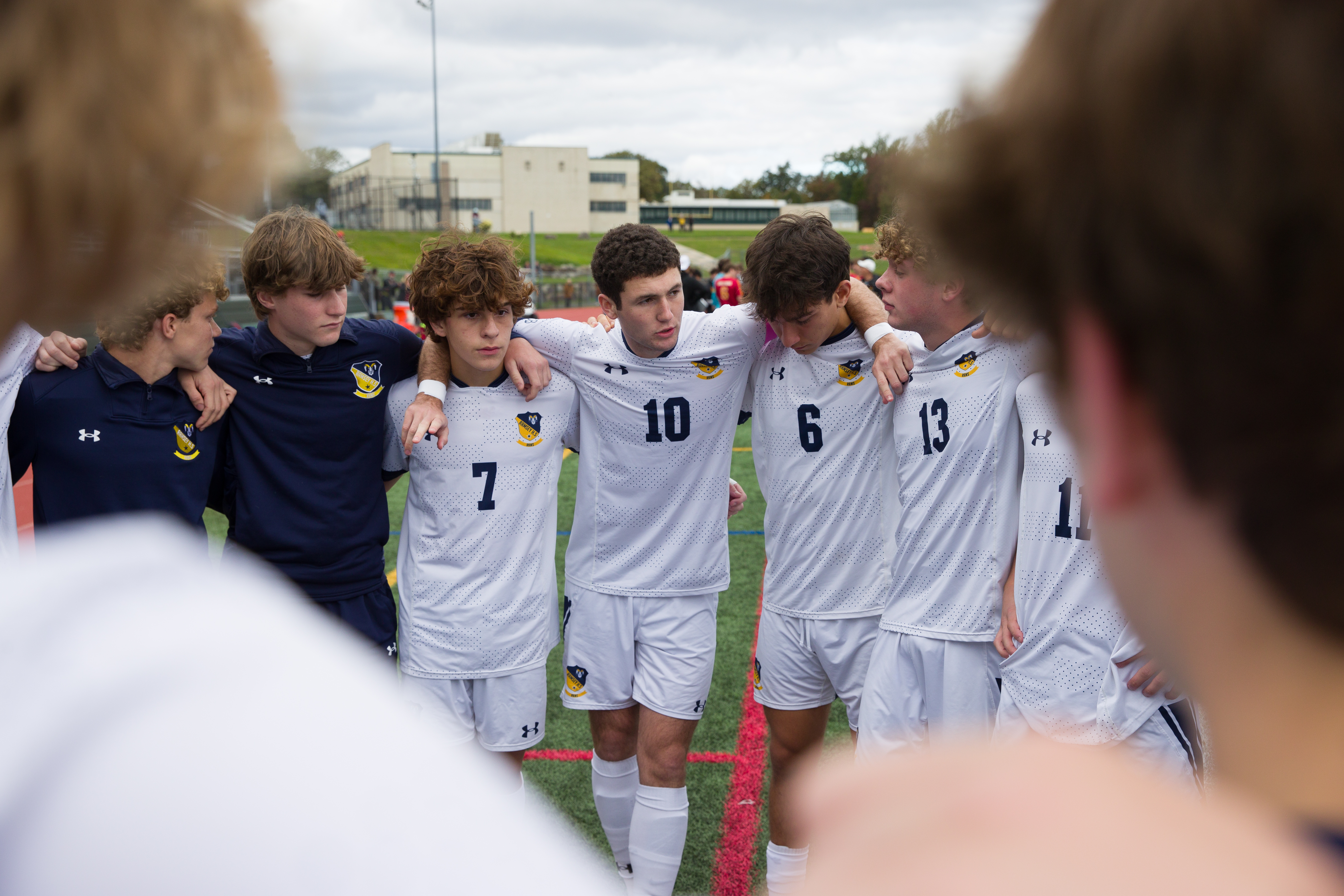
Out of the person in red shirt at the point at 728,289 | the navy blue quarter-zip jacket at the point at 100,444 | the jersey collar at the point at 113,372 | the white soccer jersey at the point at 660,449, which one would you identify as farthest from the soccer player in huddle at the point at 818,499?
the person in red shirt at the point at 728,289

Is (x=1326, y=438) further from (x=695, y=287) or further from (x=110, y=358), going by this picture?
(x=695, y=287)

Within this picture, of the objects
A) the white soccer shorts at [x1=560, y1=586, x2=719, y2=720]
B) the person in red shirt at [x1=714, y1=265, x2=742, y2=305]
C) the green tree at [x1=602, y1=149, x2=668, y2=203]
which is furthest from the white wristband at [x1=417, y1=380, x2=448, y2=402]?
the green tree at [x1=602, y1=149, x2=668, y2=203]

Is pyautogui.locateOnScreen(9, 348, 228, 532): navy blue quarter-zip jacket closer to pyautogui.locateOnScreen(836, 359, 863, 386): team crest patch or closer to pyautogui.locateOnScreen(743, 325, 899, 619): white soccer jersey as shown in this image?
pyautogui.locateOnScreen(743, 325, 899, 619): white soccer jersey

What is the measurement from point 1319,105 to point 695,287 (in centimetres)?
1780

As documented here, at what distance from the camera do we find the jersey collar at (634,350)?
4.11m

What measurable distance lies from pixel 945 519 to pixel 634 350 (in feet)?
5.09

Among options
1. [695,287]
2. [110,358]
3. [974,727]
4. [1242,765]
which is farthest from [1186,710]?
[695,287]

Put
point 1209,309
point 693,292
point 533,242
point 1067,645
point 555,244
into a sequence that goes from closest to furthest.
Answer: point 1209,309 < point 1067,645 < point 693,292 < point 533,242 < point 555,244

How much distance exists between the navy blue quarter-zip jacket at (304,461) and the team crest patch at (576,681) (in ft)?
3.19

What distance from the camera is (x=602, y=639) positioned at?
13.6 feet

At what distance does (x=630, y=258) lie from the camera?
13.1ft

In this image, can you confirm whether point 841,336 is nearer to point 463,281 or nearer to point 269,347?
point 463,281

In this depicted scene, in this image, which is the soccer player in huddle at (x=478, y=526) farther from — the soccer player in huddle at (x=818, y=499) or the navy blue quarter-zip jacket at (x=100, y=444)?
the soccer player in huddle at (x=818, y=499)

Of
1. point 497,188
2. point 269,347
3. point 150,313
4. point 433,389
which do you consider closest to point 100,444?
point 150,313
